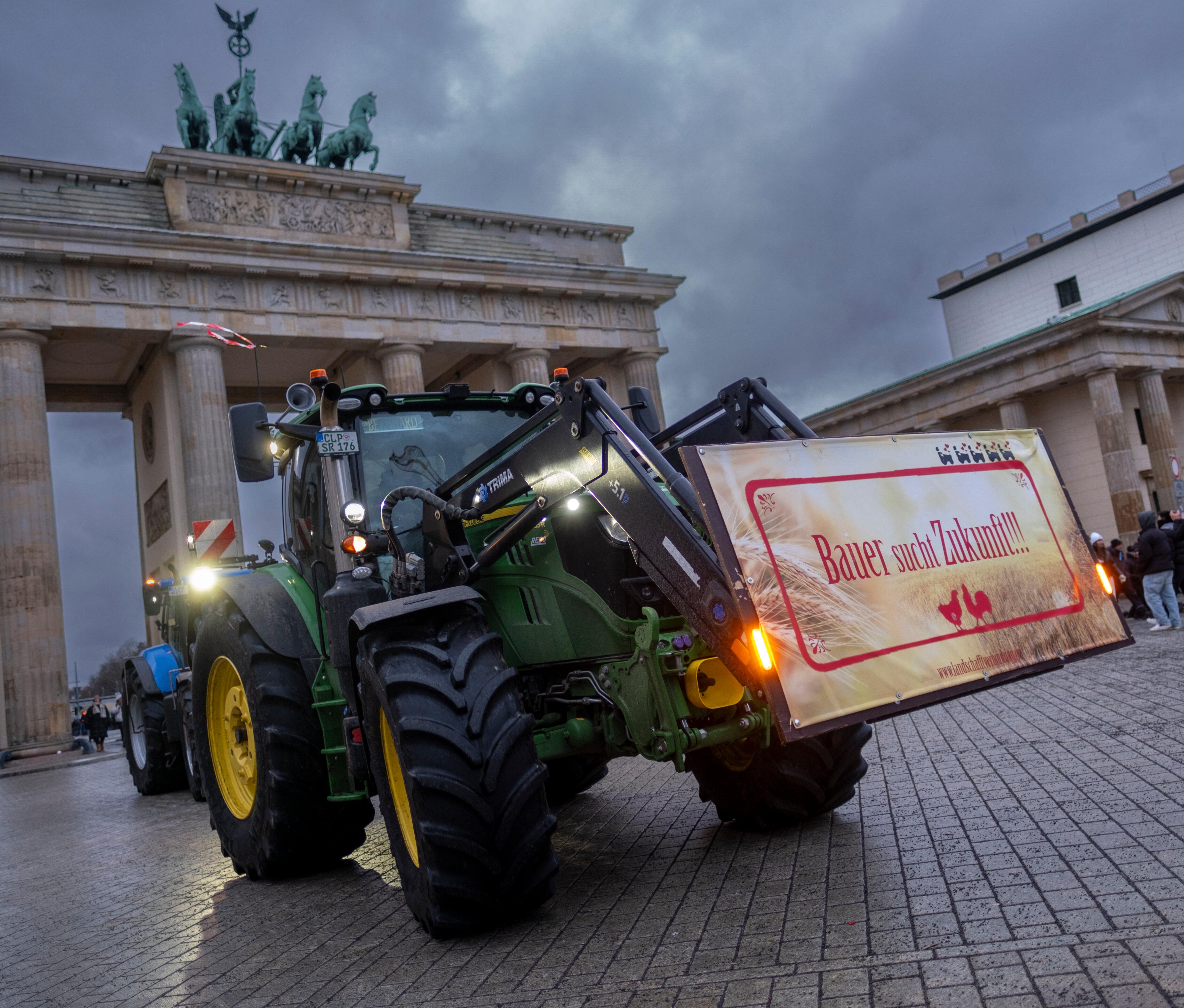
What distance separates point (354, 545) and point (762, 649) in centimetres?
224

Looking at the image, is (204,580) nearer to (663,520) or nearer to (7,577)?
(663,520)

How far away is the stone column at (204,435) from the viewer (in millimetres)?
26578

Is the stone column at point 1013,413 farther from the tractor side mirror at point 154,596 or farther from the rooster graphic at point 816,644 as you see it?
the rooster graphic at point 816,644

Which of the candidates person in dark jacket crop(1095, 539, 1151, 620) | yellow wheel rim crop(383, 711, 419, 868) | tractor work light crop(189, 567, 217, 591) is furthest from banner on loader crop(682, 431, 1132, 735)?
person in dark jacket crop(1095, 539, 1151, 620)

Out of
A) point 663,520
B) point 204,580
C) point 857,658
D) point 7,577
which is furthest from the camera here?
point 7,577

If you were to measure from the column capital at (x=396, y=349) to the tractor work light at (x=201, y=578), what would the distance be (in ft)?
73.7

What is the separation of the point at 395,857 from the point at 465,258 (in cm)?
2969

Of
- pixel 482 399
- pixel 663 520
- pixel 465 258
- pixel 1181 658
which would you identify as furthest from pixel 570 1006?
pixel 465 258

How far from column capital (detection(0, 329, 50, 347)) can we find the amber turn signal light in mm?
25148

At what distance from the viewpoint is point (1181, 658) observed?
1070 cm

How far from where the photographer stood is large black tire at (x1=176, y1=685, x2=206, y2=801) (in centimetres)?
845

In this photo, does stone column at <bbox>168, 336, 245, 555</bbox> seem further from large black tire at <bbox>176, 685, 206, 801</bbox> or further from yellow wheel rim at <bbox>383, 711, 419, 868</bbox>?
yellow wheel rim at <bbox>383, 711, 419, 868</bbox>

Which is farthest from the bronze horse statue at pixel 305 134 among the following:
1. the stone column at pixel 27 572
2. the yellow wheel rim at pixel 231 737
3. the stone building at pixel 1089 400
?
the yellow wheel rim at pixel 231 737

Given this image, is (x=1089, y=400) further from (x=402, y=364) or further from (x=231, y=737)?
(x=231, y=737)
